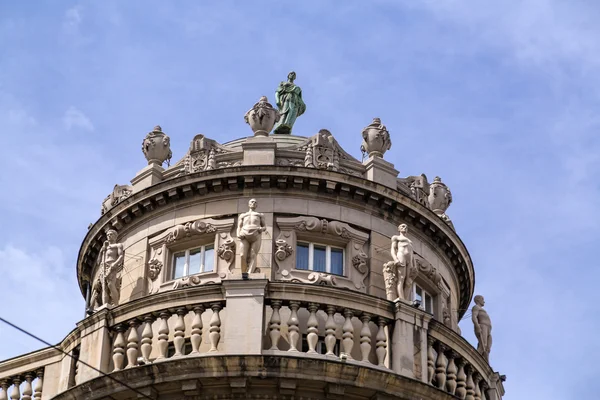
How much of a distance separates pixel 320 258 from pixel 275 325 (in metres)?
3.00

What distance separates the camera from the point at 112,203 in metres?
31.0

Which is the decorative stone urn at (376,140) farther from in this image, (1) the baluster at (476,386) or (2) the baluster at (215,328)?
(2) the baluster at (215,328)

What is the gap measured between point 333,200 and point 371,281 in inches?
80.3

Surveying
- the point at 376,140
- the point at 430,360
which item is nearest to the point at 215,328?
the point at 430,360

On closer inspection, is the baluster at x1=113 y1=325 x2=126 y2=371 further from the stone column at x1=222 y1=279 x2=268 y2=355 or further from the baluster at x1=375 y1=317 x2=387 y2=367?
the baluster at x1=375 y1=317 x2=387 y2=367

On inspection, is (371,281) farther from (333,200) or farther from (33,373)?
(33,373)

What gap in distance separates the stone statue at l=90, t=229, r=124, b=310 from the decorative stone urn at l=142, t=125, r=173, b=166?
219cm

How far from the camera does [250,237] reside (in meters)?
27.7

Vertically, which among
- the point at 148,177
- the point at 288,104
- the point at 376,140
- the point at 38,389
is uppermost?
the point at 288,104

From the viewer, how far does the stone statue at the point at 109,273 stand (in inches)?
1124

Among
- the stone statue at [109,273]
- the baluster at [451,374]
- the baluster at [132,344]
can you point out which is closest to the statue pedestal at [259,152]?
the stone statue at [109,273]

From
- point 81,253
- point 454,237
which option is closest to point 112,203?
point 81,253

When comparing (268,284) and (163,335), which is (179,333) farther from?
(268,284)

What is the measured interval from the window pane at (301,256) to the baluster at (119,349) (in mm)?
4001
